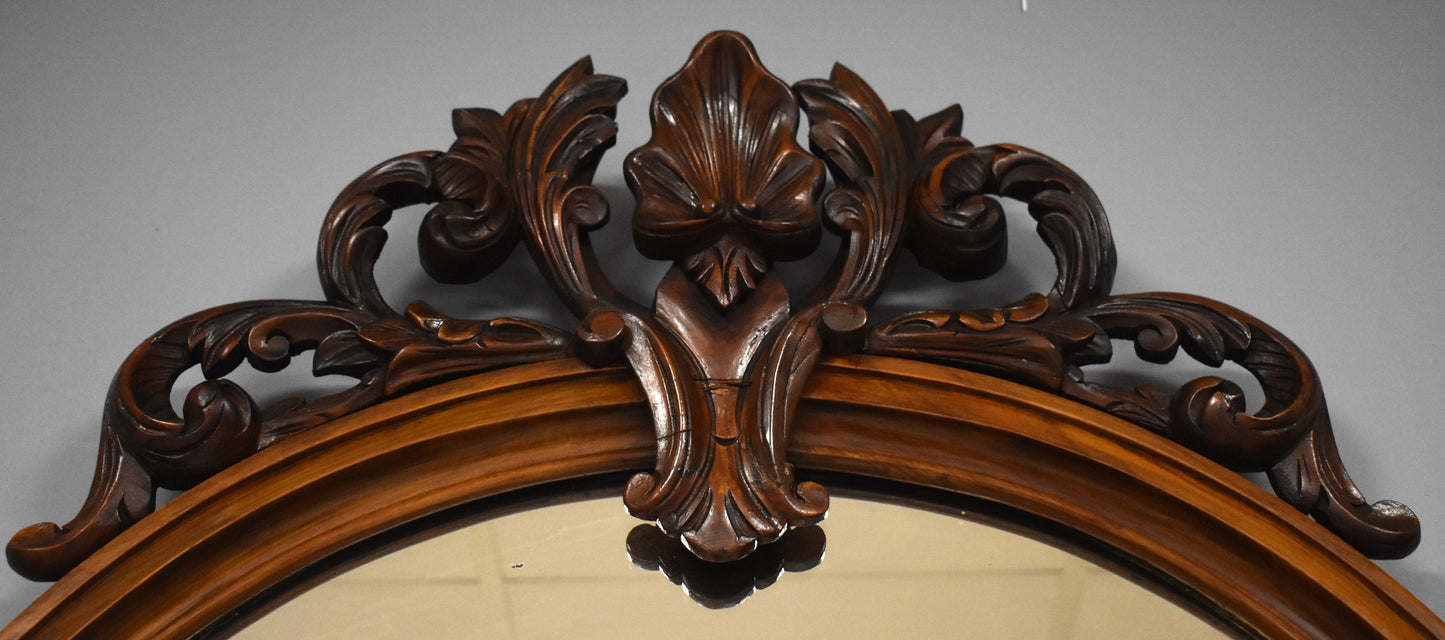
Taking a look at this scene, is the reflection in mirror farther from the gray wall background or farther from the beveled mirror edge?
the gray wall background

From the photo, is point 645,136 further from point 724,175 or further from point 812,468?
point 812,468

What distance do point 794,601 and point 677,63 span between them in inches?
13.0

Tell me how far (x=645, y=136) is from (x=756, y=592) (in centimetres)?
27

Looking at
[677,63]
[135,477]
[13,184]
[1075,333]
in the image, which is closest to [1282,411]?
[1075,333]

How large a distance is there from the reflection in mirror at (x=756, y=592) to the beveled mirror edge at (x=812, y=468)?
0.02 m

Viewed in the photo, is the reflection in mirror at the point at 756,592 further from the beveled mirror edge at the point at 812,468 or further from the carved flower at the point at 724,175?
the carved flower at the point at 724,175

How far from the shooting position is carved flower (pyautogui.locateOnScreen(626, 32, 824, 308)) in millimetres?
616

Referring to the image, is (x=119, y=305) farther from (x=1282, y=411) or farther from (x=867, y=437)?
(x=1282, y=411)

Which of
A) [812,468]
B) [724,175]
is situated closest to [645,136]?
[724,175]

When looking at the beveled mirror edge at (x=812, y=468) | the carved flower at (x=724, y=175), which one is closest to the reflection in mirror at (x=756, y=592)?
the beveled mirror edge at (x=812, y=468)

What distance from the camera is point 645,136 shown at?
72 centimetres

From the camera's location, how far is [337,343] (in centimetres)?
60

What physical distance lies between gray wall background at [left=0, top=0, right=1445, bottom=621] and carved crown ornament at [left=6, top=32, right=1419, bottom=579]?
52mm

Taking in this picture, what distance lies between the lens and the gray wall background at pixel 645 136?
2.16 feet
